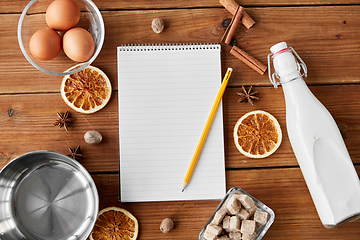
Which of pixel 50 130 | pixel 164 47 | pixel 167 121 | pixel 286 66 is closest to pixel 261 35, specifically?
pixel 286 66

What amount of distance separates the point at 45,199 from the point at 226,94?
71 cm

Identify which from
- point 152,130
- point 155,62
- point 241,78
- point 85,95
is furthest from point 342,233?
point 85,95

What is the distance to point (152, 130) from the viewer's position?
91cm

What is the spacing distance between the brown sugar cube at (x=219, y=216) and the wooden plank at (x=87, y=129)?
16 cm

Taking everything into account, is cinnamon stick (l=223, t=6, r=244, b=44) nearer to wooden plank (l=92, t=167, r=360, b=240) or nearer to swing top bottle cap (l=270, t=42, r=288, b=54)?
swing top bottle cap (l=270, t=42, r=288, b=54)

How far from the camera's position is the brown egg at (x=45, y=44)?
80 cm

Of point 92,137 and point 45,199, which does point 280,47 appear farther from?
point 45,199

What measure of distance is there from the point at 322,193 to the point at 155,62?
Answer: 0.70m

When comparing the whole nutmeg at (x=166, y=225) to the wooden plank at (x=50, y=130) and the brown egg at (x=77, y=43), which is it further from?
the brown egg at (x=77, y=43)

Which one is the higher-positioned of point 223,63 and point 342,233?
point 223,63

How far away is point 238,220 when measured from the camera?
32.0 inches

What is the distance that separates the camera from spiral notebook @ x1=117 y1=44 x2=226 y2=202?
0.90m

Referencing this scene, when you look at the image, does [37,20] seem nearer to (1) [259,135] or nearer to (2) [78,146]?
(2) [78,146]

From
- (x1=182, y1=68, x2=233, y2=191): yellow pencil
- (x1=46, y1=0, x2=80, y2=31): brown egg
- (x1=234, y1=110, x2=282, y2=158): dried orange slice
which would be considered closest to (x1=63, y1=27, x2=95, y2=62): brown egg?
(x1=46, y1=0, x2=80, y2=31): brown egg
